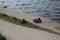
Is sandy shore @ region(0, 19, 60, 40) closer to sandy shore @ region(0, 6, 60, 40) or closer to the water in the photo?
sandy shore @ region(0, 6, 60, 40)

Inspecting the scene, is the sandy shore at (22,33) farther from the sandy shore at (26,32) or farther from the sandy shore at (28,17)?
the sandy shore at (28,17)

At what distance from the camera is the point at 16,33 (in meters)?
5.58

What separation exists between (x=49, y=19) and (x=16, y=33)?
200 cm

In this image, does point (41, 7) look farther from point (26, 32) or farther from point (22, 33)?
point (22, 33)

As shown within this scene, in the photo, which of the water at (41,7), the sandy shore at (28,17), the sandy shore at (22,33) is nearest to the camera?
the sandy shore at (22,33)

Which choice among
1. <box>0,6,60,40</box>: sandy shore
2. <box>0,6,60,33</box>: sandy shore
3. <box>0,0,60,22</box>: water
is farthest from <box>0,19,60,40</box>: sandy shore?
<box>0,0,60,22</box>: water

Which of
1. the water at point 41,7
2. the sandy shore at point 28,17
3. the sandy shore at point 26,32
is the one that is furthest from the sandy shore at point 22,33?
the water at point 41,7

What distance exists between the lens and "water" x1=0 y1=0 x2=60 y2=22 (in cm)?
724

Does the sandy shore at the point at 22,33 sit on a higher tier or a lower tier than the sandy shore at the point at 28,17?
higher

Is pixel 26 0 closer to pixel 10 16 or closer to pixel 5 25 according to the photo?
pixel 10 16

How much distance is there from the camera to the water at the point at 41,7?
23.8ft

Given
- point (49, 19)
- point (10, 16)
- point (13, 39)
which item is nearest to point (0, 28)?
point (13, 39)

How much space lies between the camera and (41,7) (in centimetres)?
741

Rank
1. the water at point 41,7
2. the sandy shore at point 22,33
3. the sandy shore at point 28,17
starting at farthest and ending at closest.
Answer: the water at point 41,7 → the sandy shore at point 28,17 → the sandy shore at point 22,33
